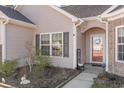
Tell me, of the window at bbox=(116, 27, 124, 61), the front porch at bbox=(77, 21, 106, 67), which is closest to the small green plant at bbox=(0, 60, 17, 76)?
the front porch at bbox=(77, 21, 106, 67)

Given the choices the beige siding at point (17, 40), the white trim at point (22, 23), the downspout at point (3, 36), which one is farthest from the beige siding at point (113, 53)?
the downspout at point (3, 36)

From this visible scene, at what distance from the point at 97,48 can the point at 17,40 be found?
18.8 ft

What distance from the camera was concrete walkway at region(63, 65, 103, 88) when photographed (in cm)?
828

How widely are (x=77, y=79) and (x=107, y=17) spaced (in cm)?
392

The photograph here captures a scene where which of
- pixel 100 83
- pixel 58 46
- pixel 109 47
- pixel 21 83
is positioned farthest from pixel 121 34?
pixel 21 83

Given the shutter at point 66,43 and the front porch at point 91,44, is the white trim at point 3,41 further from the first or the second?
the front porch at point 91,44

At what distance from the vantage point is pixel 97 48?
1311 cm

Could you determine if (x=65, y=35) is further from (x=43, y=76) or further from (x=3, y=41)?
(x=3, y=41)

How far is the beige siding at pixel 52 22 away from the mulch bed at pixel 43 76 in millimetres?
644

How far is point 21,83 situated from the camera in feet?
29.0

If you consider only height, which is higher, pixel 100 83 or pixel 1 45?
pixel 1 45

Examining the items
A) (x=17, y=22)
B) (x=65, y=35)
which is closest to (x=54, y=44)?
(x=65, y=35)

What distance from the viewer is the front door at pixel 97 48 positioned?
1290 centimetres

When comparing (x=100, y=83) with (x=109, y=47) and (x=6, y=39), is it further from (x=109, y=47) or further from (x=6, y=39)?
(x=6, y=39)
